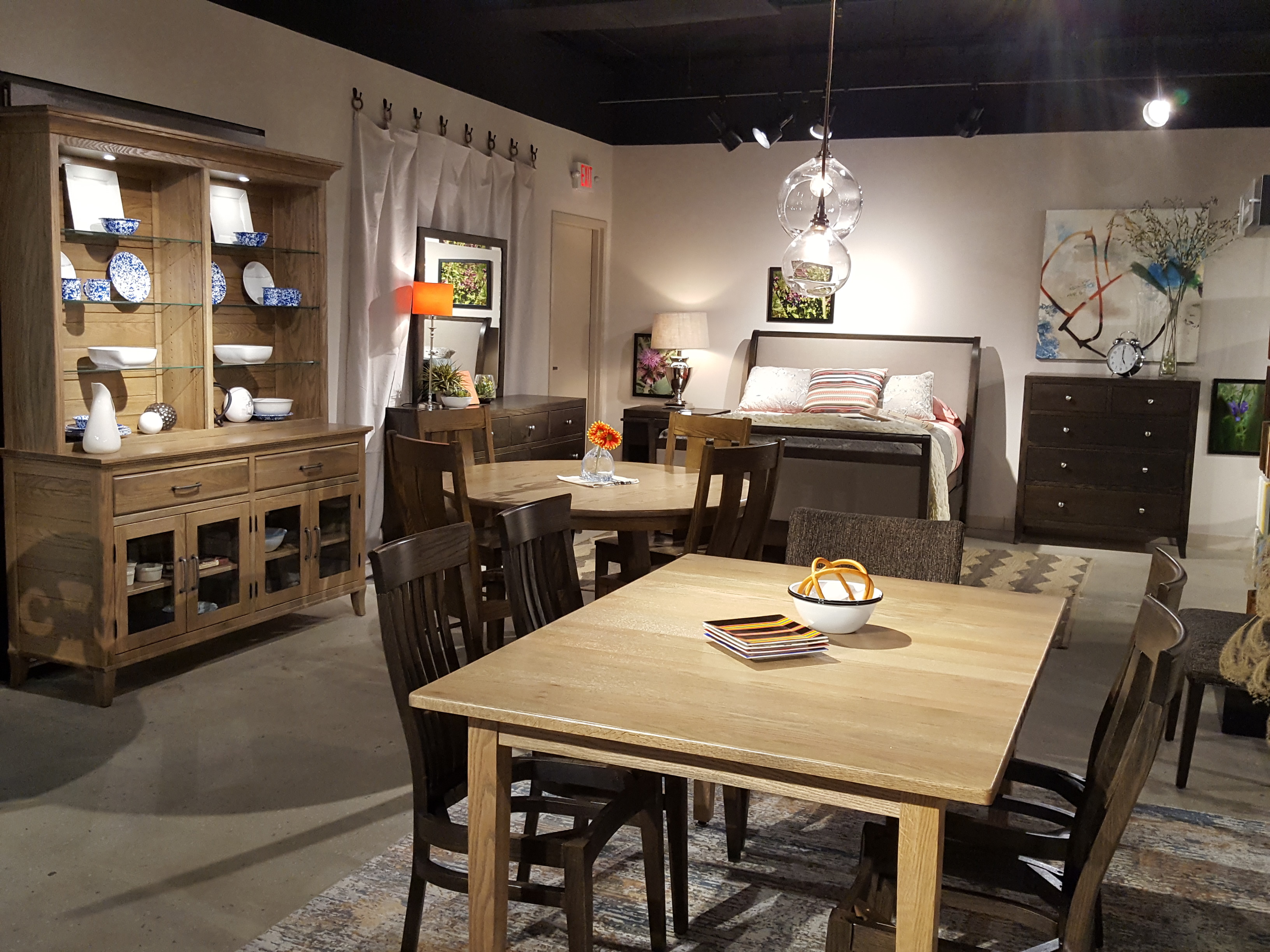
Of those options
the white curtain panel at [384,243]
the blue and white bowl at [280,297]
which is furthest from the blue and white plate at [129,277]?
the white curtain panel at [384,243]

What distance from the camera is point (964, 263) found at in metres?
7.77

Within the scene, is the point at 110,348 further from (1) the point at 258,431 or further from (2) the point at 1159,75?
(2) the point at 1159,75

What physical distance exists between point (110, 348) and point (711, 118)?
476 cm

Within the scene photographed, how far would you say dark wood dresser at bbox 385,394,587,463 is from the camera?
6.04 m

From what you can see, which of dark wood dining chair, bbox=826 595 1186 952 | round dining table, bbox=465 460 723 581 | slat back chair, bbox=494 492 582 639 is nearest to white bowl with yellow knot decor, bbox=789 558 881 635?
dark wood dining chair, bbox=826 595 1186 952

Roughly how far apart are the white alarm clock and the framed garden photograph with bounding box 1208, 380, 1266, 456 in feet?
1.85

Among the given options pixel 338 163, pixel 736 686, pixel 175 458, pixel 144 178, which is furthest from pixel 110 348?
pixel 736 686

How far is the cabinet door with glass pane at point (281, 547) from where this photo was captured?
4.38 m

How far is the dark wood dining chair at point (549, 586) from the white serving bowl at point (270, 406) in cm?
244

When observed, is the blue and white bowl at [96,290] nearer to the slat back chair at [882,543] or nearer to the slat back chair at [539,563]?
the slat back chair at [539,563]

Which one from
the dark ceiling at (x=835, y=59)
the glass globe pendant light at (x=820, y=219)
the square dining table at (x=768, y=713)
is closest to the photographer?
the square dining table at (x=768, y=713)

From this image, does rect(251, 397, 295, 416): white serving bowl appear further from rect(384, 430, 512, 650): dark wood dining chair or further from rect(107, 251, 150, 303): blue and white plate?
rect(384, 430, 512, 650): dark wood dining chair

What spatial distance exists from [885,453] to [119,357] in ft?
13.1

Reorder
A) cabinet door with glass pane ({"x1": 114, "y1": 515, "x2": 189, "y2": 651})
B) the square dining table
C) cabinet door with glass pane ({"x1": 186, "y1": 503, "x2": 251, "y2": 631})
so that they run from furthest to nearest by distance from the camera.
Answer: cabinet door with glass pane ({"x1": 186, "y1": 503, "x2": 251, "y2": 631}), cabinet door with glass pane ({"x1": 114, "y1": 515, "x2": 189, "y2": 651}), the square dining table
